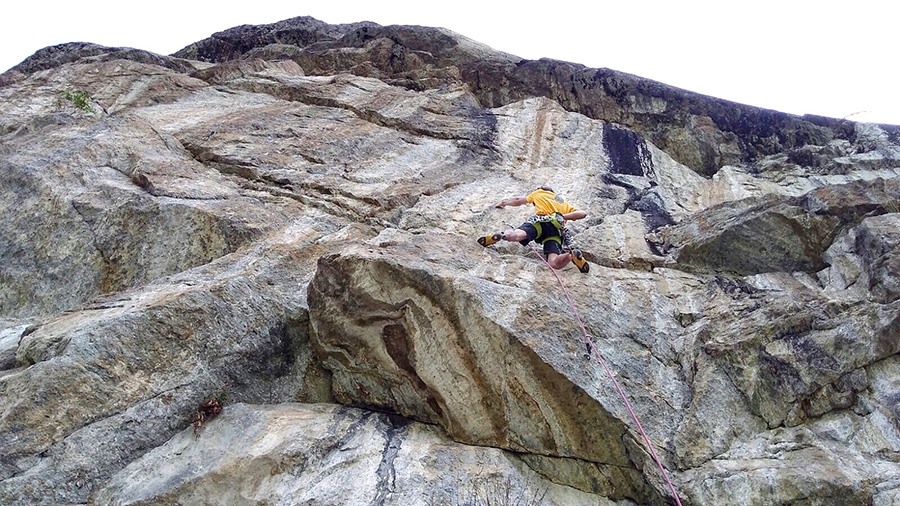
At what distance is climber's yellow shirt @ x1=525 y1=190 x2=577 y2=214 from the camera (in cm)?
819

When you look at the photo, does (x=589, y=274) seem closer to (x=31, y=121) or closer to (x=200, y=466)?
(x=200, y=466)

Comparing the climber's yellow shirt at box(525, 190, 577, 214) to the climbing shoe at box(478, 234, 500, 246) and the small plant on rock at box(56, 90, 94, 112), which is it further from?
the small plant on rock at box(56, 90, 94, 112)

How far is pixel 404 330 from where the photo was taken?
6188mm

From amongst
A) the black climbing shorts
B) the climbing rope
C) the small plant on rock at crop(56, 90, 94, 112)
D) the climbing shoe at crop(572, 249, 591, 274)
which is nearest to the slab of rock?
the climbing rope

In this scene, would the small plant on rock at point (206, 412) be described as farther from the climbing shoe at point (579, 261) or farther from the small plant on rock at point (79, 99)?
the small plant on rock at point (79, 99)

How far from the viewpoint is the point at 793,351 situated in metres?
6.05

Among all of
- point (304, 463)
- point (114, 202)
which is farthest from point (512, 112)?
point (304, 463)

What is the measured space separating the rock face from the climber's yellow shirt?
42 centimetres


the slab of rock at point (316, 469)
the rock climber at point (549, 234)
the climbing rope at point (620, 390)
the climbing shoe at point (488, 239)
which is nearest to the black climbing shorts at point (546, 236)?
the rock climber at point (549, 234)

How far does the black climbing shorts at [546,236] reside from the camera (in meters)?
7.71

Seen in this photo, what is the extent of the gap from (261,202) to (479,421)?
171 inches

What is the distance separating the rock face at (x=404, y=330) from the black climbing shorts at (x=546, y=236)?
0.22 m

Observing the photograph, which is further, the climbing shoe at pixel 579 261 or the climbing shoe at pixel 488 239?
the climbing shoe at pixel 488 239

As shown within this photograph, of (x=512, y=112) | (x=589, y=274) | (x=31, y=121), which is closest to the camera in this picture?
(x=589, y=274)
